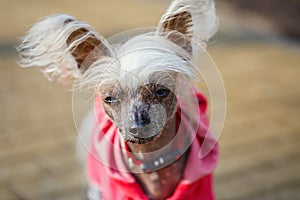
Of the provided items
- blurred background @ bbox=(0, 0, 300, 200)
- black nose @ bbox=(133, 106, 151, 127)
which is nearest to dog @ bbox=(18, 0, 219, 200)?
black nose @ bbox=(133, 106, 151, 127)

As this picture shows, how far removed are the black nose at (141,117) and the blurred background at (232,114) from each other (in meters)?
0.36

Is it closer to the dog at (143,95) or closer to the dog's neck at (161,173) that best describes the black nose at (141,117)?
the dog at (143,95)

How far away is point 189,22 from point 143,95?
10.7 inches

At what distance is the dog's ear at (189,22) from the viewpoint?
1702 mm

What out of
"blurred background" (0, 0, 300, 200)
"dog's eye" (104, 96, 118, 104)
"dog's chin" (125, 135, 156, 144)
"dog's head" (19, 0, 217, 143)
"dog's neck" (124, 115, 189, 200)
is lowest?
"blurred background" (0, 0, 300, 200)

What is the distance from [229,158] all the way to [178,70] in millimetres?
1446

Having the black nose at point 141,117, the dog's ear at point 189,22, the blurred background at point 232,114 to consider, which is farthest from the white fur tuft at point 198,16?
the black nose at point 141,117

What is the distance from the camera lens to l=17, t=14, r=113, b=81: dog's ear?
66.9 inches

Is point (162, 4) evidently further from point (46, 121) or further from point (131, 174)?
point (131, 174)

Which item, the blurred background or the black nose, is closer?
the black nose

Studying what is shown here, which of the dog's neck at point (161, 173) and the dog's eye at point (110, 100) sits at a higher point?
the dog's eye at point (110, 100)

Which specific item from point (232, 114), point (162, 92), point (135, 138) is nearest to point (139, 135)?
point (135, 138)

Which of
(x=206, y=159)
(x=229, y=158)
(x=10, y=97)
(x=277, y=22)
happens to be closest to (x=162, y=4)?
(x=277, y=22)

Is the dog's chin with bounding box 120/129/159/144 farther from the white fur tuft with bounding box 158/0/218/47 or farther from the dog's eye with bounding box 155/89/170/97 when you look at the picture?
the white fur tuft with bounding box 158/0/218/47
